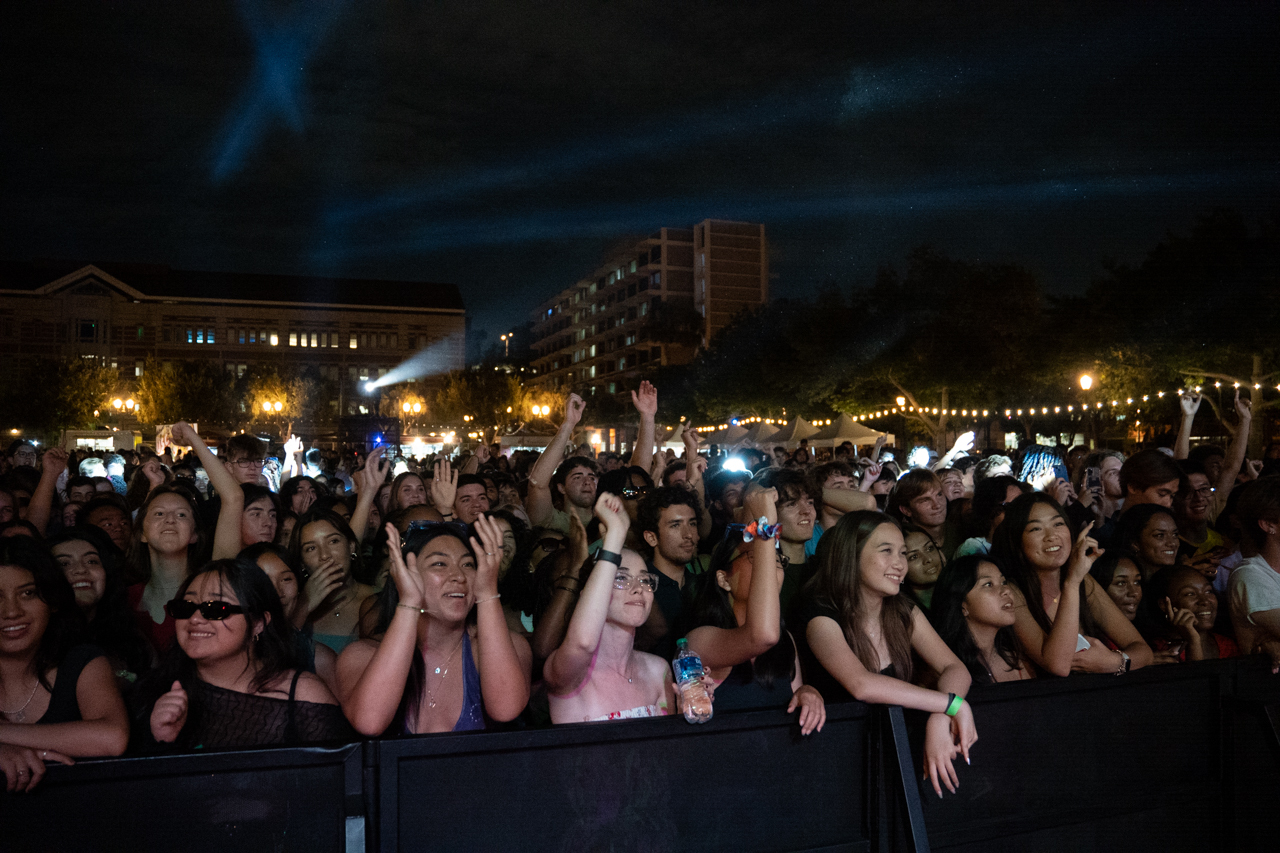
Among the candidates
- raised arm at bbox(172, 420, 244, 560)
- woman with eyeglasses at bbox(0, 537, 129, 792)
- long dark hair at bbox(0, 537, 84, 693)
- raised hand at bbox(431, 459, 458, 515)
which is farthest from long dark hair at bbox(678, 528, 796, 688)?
raised arm at bbox(172, 420, 244, 560)

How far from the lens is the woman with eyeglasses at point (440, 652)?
2650mm

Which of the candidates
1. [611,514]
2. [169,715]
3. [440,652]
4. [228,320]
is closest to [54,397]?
[228,320]

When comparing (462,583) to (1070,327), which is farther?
(1070,327)

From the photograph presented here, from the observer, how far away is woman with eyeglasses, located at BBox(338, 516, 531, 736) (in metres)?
2.65

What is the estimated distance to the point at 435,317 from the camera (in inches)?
2997

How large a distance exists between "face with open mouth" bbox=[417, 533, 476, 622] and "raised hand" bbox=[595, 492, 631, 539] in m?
0.53

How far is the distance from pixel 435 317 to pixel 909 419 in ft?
156

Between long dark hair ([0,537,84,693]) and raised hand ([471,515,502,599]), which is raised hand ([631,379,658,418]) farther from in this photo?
long dark hair ([0,537,84,693])

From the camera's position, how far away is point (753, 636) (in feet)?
9.61

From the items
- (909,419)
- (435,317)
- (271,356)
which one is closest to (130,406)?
(271,356)

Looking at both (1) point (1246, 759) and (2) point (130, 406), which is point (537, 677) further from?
(2) point (130, 406)

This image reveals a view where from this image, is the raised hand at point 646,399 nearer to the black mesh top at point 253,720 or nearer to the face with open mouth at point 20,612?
the black mesh top at point 253,720

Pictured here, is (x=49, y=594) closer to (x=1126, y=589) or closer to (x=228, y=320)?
(x=1126, y=589)

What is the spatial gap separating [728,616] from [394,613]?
1.24 metres
